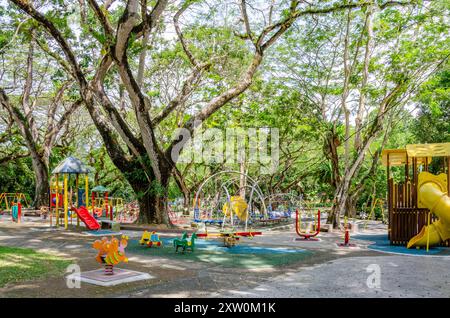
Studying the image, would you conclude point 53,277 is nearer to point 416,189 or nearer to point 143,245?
point 143,245

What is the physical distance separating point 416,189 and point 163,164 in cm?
943

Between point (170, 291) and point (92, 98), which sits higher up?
point (92, 98)

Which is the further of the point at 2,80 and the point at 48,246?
the point at 2,80

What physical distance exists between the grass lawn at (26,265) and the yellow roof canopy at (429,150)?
411 inches

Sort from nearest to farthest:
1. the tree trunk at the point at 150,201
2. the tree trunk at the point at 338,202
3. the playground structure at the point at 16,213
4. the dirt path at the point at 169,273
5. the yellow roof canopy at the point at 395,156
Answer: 1. the dirt path at the point at 169,273
2. the yellow roof canopy at the point at 395,156
3. the tree trunk at the point at 150,201
4. the tree trunk at the point at 338,202
5. the playground structure at the point at 16,213

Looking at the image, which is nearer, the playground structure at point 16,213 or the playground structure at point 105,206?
the playground structure at point 16,213

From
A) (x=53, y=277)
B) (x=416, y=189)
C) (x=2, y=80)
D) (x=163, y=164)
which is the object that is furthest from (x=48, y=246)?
(x=2, y=80)

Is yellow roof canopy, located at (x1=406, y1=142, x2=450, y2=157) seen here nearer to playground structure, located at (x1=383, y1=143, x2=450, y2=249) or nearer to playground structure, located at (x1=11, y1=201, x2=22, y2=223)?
playground structure, located at (x1=383, y1=143, x2=450, y2=249)

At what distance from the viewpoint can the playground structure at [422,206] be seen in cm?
1266

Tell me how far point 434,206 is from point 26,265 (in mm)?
10883

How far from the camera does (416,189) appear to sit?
13695 millimetres

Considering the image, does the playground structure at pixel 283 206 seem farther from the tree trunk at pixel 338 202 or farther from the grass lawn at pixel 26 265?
the grass lawn at pixel 26 265

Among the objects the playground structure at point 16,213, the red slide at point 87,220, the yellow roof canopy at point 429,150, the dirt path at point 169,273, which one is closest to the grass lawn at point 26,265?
the dirt path at point 169,273

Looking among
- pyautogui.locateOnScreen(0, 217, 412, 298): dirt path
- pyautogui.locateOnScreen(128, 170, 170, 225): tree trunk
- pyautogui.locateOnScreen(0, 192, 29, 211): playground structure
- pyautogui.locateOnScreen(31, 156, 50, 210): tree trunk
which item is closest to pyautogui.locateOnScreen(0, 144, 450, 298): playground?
pyautogui.locateOnScreen(0, 217, 412, 298): dirt path
